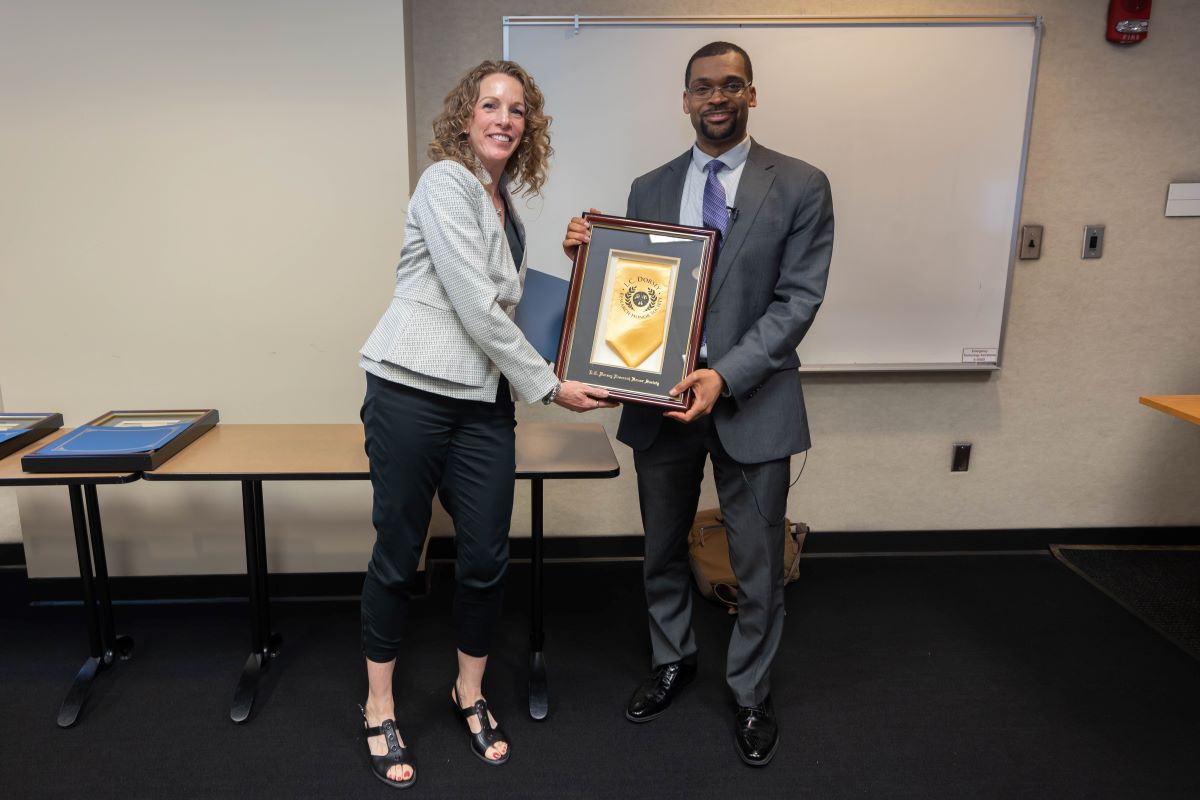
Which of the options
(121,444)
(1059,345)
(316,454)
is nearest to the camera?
(121,444)

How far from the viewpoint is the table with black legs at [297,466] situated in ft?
6.47

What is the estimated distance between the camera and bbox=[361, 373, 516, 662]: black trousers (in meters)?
1.72

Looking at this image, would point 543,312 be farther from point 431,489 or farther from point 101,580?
point 101,580

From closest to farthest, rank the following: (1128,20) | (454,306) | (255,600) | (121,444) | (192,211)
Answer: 1. (454,306)
2. (121,444)
3. (255,600)
4. (192,211)
5. (1128,20)

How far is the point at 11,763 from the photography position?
1888 mm

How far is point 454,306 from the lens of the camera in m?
1.67

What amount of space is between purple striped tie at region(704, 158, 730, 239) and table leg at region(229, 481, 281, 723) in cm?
135

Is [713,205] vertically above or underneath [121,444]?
above

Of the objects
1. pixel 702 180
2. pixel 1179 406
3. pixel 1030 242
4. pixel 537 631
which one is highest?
pixel 702 180

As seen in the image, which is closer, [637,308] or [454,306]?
[454,306]

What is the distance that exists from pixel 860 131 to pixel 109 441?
2.38 metres

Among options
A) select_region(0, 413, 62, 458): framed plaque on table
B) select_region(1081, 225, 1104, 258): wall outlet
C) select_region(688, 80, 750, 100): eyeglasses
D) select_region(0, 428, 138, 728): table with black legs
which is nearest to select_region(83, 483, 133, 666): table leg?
select_region(0, 428, 138, 728): table with black legs

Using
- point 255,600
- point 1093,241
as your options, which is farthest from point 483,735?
point 1093,241

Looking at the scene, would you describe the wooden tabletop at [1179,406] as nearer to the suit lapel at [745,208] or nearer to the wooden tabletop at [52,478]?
the suit lapel at [745,208]
